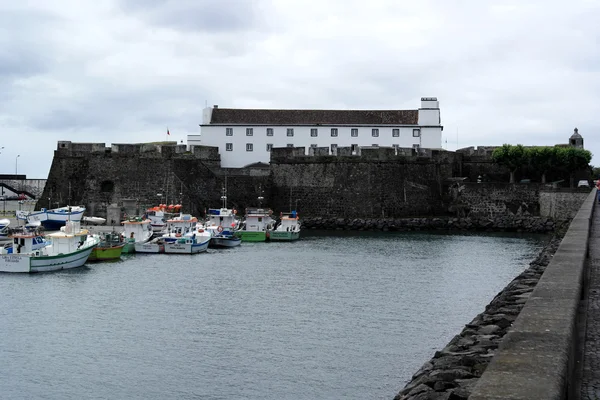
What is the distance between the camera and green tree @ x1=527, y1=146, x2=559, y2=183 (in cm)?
3912

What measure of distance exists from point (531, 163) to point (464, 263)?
17.8 metres

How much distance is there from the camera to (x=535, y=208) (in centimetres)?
3762

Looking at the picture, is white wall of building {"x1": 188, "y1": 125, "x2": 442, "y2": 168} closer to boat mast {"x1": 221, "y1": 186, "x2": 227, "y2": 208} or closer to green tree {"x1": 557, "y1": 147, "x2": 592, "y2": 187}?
boat mast {"x1": 221, "y1": 186, "x2": 227, "y2": 208}

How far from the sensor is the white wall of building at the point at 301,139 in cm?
3919

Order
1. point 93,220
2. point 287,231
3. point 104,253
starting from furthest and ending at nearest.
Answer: point 93,220 → point 287,231 → point 104,253

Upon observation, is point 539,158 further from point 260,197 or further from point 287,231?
point 287,231

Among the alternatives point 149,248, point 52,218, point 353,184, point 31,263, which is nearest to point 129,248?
point 149,248

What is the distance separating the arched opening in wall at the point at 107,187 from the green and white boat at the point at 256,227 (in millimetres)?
7021

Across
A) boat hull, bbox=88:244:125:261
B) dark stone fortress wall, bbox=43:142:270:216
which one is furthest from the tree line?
boat hull, bbox=88:244:125:261

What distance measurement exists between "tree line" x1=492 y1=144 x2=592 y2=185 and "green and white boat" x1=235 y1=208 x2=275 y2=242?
44.8ft

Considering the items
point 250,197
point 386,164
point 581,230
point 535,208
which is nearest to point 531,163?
point 535,208

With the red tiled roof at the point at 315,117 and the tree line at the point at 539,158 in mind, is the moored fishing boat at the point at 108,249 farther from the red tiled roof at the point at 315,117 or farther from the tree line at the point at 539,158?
the tree line at the point at 539,158

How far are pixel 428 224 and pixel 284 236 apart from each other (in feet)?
27.2

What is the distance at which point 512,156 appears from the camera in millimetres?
39062
